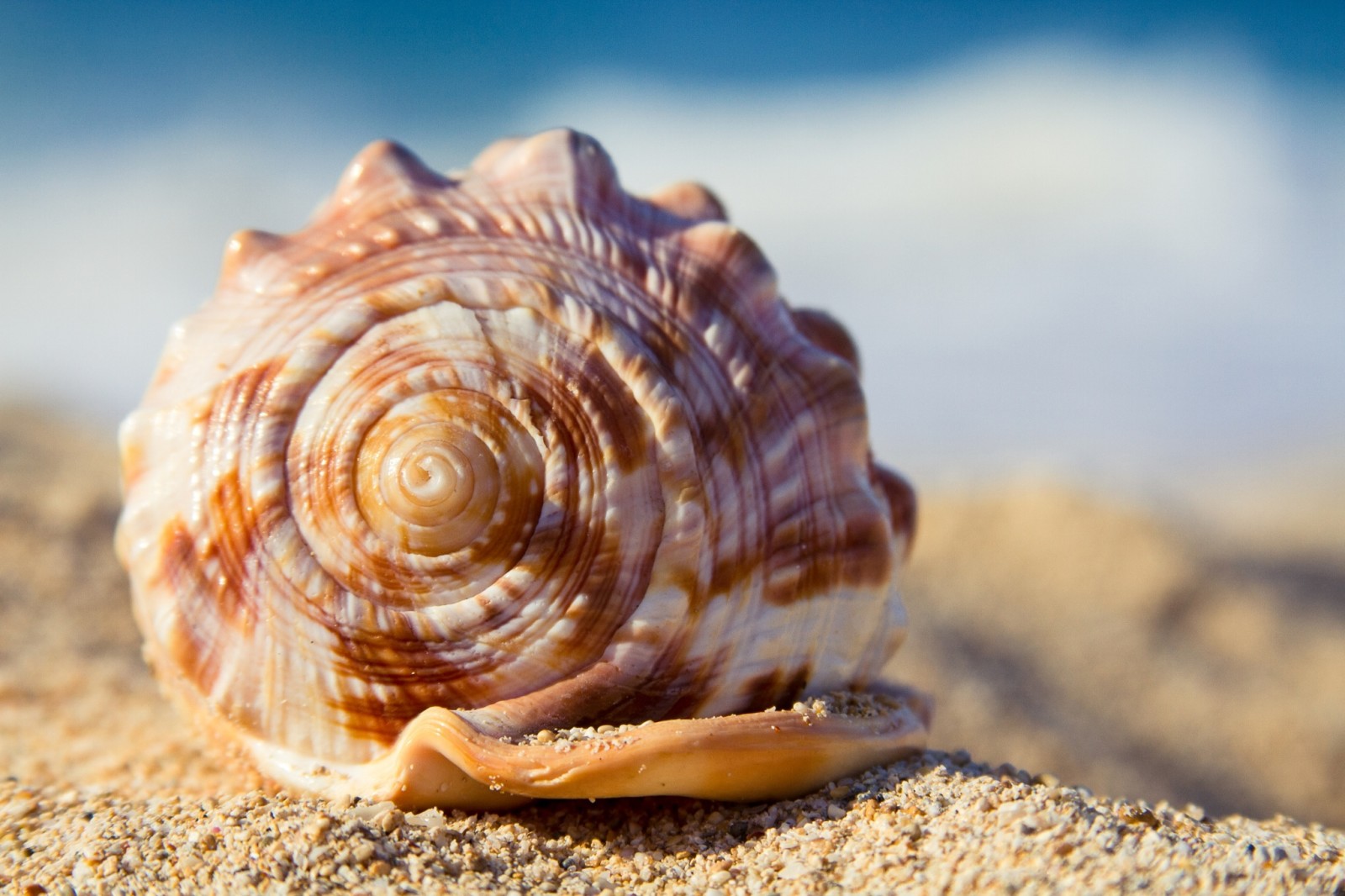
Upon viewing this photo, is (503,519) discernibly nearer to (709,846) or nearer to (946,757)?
(709,846)

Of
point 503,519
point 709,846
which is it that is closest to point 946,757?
point 709,846

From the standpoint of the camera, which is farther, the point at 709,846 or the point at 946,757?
the point at 946,757

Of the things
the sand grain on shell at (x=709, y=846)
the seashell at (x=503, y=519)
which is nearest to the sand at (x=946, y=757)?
the sand grain on shell at (x=709, y=846)

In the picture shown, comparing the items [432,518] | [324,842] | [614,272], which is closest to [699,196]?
[614,272]

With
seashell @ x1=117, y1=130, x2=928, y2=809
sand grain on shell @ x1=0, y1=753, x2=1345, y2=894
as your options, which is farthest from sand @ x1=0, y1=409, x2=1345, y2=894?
seashell @ x1=117, y1=130, x2=928, y2=809

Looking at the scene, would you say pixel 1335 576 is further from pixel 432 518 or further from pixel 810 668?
pixel 432 518

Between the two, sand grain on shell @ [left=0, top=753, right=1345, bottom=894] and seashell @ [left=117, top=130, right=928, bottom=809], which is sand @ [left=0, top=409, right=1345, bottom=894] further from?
seashell @ [left=117, top=130, right=928, bottom=809]
